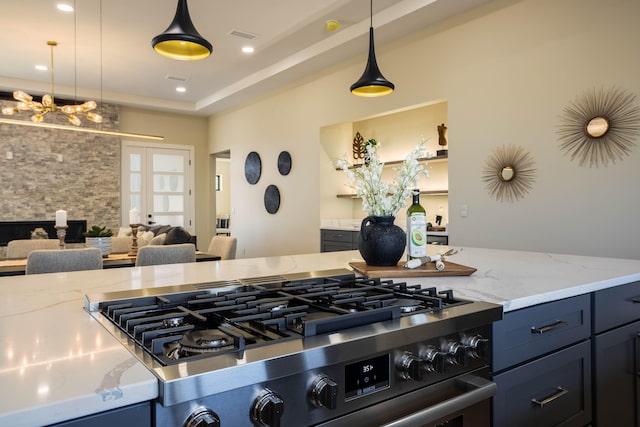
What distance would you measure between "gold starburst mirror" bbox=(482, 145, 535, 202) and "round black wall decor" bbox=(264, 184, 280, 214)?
11.4 feet

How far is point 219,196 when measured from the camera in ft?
38.9

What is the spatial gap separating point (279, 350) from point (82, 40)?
5592mm

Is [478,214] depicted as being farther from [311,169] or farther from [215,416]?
[215,416]

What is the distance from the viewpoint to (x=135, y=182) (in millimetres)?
7957

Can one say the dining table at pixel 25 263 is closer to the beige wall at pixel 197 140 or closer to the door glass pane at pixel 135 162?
the door glass pane at pixel 135 162

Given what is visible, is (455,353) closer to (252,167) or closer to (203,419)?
(203,419)

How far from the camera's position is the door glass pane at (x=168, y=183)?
26.9ft

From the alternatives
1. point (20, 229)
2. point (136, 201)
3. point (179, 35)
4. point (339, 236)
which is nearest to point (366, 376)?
point (179, 35)

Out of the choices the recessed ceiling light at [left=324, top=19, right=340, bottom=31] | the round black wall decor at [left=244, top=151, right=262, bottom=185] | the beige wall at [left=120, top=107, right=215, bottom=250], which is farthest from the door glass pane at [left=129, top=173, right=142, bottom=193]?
the recessed ceiling light at [left=324, top=19, right=340, bottom=31]

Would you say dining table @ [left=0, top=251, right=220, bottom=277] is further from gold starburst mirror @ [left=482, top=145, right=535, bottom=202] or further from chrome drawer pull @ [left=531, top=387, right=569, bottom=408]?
chrome drawer pull @ [left=531, top=387, right=569, bottom=408]

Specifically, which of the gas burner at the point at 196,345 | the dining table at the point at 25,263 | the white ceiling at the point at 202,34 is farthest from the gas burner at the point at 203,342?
the white ceiling at the point at 202,34

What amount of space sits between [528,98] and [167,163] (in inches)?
260

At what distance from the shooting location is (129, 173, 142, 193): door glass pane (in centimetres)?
791

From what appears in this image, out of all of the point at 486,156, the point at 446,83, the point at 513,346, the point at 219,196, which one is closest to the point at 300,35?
the point at 446,83
